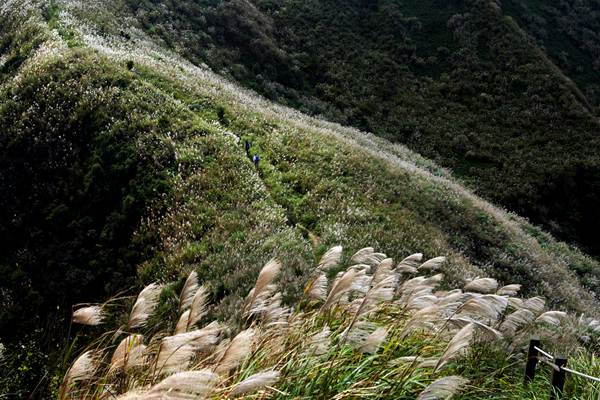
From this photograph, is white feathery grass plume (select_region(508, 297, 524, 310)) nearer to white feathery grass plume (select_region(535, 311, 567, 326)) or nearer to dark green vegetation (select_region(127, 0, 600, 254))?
white feathery grass plume (select_region(535, 311, 567, 326))

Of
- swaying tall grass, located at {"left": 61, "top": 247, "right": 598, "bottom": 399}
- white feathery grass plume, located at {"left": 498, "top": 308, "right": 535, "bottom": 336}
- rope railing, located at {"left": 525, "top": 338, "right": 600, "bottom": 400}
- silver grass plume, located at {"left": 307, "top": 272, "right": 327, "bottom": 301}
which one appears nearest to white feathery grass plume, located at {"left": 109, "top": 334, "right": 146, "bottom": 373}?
swaying tall grass, located at {"left": 61, "top": 247, "right": 598, "bottom": 399}

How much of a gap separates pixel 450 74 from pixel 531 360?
35.6 metres

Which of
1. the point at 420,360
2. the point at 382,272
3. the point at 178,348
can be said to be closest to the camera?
the point at 178,348

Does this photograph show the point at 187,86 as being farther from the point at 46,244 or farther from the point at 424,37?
the point at 424,37

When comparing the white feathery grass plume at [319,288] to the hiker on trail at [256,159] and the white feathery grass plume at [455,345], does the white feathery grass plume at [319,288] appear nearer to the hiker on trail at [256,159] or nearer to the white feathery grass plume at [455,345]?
the white feathery grass plume at [455,345]

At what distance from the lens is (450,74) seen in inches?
1449

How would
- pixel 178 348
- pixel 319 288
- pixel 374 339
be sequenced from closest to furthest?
pixel 178 348, pixel 374 339, pixel 319 288

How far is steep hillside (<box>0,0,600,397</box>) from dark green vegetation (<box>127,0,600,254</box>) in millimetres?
9416

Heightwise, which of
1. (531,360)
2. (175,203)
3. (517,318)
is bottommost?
(175,203)

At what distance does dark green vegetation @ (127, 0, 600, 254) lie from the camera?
1105 inches

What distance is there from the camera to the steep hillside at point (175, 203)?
9.38m

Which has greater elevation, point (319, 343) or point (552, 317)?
point (319, 343)

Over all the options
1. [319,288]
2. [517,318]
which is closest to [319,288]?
[319,288]

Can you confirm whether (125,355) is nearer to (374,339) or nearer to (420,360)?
(374,339)
